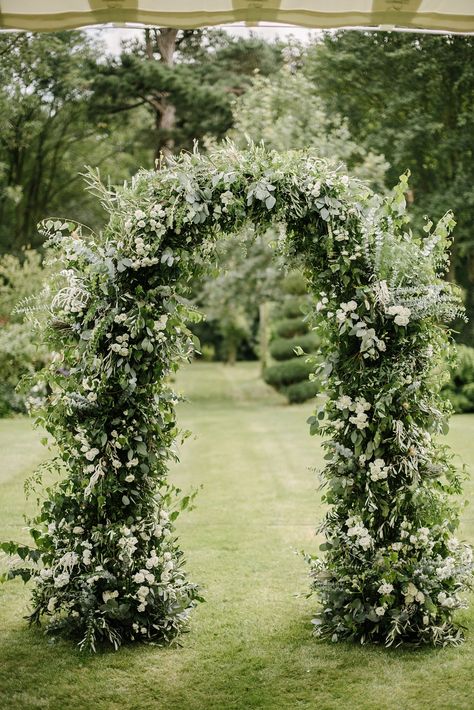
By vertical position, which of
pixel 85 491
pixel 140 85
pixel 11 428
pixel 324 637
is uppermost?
pixel 140 85

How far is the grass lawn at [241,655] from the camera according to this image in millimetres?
3662

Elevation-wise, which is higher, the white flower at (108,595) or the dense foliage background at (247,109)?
the dense foliage background at (247,109)

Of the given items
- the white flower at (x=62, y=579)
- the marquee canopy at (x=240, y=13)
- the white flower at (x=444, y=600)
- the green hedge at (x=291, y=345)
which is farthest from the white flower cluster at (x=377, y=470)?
the green hedge at (x=291, y=345)

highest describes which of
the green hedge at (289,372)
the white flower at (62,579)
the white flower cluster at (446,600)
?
the white flower at (62,579)

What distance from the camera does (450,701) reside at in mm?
3564

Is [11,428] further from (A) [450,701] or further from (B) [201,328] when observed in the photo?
(B) [201,328]

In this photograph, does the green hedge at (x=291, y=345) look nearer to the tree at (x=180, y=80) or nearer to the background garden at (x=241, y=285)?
the background garden at (x=241, y=285)

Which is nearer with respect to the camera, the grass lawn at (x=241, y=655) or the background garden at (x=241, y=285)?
the grass lawn at (x=241, y=655)

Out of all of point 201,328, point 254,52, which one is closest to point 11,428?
point 254,52

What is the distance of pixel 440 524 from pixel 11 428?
9.58m

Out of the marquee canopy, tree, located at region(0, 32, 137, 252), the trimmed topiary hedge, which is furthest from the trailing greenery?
the marquee canopy

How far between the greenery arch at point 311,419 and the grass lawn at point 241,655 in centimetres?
22

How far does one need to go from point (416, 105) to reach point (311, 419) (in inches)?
686

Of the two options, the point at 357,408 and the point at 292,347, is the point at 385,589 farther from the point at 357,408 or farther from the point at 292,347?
the point at 292,347
